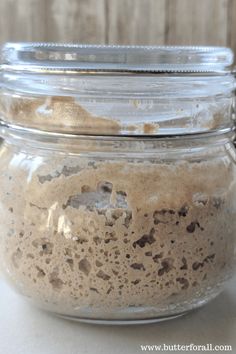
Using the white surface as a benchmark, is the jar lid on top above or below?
above

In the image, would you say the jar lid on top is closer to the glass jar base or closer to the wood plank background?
the glass jar base

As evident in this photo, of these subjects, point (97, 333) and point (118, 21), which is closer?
point (97, 333)

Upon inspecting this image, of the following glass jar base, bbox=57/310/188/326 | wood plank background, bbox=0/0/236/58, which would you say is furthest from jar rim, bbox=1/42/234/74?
wood plank background, bbox=0/0/236/58

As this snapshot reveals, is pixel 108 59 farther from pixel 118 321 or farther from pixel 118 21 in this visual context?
pixel 118 21

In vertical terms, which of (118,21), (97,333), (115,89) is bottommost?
(97,333)

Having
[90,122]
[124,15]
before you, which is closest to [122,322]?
[90,122]

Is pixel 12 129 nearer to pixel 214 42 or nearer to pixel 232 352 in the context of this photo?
pixel 232 352

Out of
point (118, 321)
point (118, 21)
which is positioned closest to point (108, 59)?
point (118, 321)
